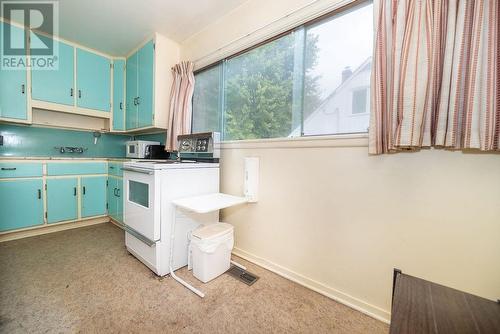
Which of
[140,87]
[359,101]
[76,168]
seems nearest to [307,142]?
[359,101]

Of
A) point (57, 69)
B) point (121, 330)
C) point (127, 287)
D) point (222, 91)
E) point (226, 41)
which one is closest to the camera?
point (121, 330)

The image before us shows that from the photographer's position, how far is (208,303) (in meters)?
1.38

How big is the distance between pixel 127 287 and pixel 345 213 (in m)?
1.69

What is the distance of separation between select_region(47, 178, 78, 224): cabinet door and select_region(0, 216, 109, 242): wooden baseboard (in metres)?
0.13

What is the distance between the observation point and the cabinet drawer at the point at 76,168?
8.25 ft

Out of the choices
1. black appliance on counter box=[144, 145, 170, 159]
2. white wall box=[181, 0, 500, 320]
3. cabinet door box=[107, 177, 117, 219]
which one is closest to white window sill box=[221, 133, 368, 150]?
white wall box=[181, 0, 500, 320]

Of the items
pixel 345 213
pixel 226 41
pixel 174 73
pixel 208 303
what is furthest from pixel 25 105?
pixel 345 213

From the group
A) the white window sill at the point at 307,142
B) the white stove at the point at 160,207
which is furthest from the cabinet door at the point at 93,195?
the white window sill at the point at 307,142

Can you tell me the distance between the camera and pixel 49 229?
8.40ft

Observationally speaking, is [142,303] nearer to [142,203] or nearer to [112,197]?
[142,203]

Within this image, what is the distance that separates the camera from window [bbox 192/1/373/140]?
4.73ft

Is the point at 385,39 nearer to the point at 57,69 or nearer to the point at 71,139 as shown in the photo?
the point at 57,69

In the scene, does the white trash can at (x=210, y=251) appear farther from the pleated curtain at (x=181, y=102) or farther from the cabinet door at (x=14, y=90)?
the cabinet door at (x=14, y=90)

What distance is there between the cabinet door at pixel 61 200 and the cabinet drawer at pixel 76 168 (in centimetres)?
10
